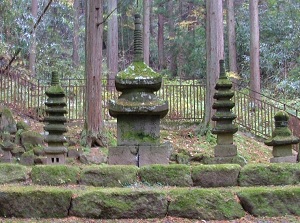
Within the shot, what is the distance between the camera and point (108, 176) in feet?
20.9

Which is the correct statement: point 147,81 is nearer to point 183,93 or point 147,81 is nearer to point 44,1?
point 183,93

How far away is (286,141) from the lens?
833 centimetres

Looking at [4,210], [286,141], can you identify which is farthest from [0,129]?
[286,141]

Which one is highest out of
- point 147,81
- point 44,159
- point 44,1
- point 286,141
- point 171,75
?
point 44,1

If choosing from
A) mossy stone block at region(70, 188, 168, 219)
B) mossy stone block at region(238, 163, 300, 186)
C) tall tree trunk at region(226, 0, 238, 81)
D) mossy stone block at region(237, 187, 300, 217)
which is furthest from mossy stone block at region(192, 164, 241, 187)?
tall tree trunk at region(226, 0, 238, 81)

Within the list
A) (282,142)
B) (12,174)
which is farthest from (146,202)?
(282,142)

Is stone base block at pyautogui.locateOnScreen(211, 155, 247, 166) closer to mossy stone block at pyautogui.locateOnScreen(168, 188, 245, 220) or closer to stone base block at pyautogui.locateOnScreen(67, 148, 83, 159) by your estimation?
mossy stone block at pyautogui.locateOnScreen(168, 188, 245, 220)

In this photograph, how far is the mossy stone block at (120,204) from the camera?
18.3 feet

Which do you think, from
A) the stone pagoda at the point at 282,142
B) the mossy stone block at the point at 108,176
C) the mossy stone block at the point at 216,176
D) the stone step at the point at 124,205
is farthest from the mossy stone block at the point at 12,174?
the stone pagoda at the point at 282,142

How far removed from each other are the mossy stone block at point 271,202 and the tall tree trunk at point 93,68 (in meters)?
7.73

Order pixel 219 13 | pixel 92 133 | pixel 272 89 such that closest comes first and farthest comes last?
pixel 92 133 < pixel 219 13 < pixel 272 89

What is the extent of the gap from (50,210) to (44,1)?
906 inches

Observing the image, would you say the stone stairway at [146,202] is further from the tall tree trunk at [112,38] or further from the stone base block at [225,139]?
the tall tree trunk at [112,38]

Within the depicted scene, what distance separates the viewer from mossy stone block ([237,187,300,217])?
5.67m
